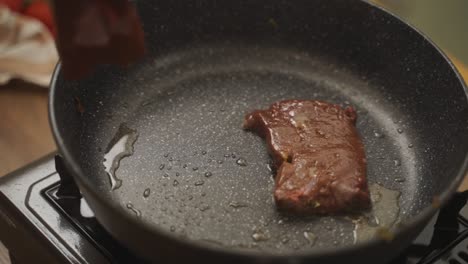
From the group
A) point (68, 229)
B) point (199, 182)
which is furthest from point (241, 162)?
point (68, 229)

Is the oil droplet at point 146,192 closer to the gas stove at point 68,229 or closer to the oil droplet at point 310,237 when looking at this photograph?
the gas stove at point 68,229

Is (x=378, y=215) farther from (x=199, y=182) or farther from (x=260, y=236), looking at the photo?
(x=199, y=182)

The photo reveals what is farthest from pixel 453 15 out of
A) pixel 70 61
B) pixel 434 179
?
pixel 70 61

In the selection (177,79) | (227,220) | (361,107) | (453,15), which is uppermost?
(453,15)

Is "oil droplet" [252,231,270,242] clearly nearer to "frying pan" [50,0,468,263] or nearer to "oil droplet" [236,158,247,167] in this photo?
"frying pan" [50,0,468,263]

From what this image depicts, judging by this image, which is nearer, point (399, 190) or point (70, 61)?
point (70, 61)

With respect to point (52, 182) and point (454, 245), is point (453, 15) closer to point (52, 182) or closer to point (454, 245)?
point (454, 245)
